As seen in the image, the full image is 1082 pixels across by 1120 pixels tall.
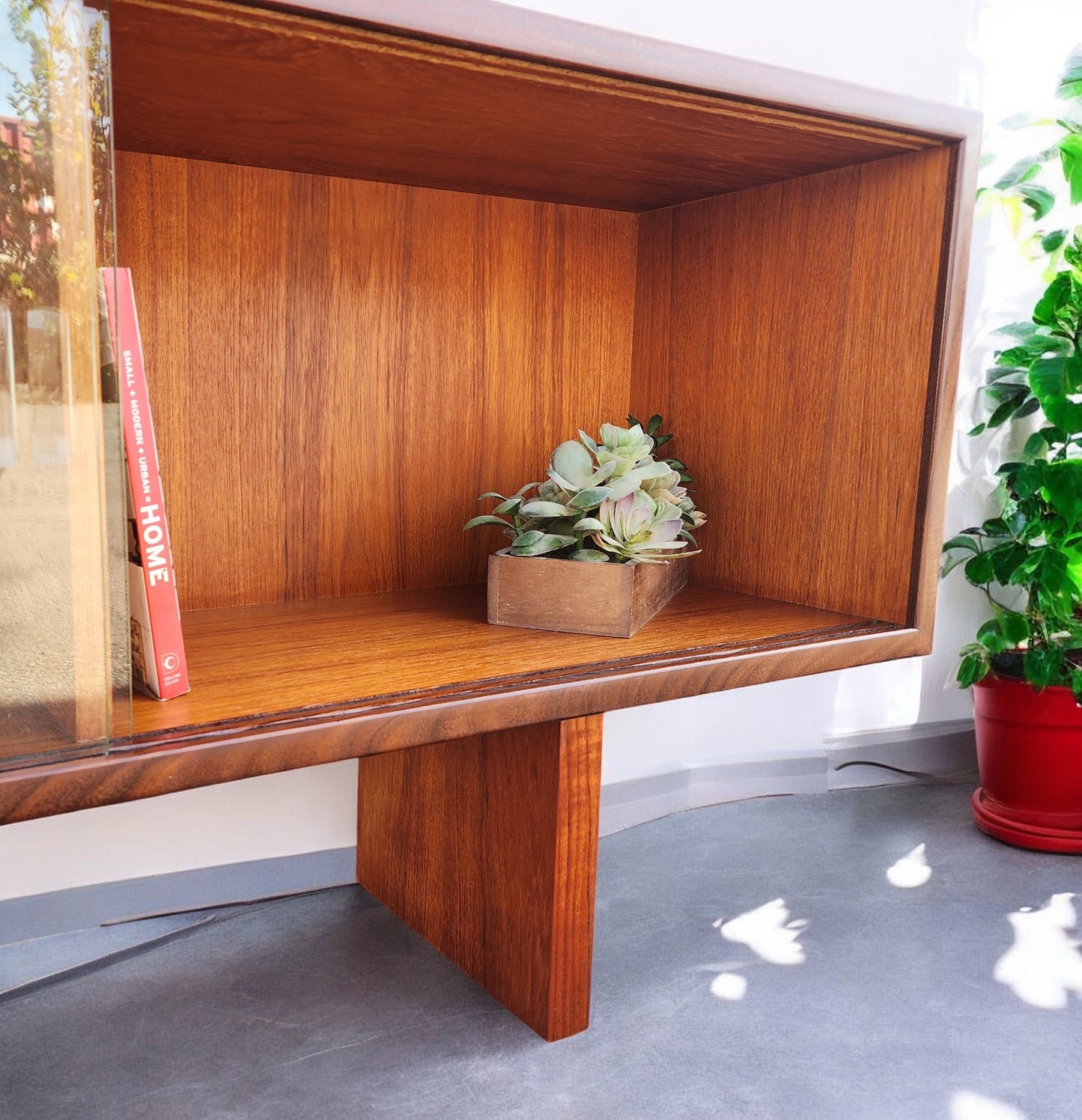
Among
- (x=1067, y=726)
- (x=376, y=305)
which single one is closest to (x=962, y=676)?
(x=1067, y=726)

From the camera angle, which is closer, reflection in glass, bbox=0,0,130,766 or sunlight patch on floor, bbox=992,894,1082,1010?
reflection in glass, bbox=0,0,130,766

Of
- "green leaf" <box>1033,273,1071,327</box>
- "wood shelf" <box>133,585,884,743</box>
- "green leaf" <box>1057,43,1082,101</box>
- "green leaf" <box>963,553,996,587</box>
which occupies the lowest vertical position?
"green leaf" <box>963,553,996,587</box>

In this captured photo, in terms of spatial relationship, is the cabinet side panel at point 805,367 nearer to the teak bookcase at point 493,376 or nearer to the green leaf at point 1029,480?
the teak bookcase at point 493,376

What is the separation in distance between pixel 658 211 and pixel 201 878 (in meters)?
1.00

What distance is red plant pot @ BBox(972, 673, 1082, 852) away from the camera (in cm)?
163

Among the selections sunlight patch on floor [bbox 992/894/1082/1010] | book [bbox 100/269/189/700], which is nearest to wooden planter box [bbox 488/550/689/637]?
book [bbox 100/269/189/700]

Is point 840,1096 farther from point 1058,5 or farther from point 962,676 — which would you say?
point 1058,5

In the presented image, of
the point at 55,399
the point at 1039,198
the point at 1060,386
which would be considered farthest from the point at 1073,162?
the point at 55,399

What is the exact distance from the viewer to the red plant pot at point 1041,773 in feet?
5.34

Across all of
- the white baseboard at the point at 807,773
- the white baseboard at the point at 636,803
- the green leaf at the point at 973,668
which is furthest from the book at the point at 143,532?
the green leaf at the point at 973,668

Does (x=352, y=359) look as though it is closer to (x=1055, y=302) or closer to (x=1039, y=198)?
(x=1055, y=302)

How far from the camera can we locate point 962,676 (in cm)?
169

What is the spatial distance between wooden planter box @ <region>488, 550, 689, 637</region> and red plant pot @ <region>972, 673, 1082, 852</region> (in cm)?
93

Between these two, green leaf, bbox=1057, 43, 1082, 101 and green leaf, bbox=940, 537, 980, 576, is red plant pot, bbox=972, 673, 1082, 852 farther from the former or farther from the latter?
green leaf, bbox=1057, 43, 1082, 101
